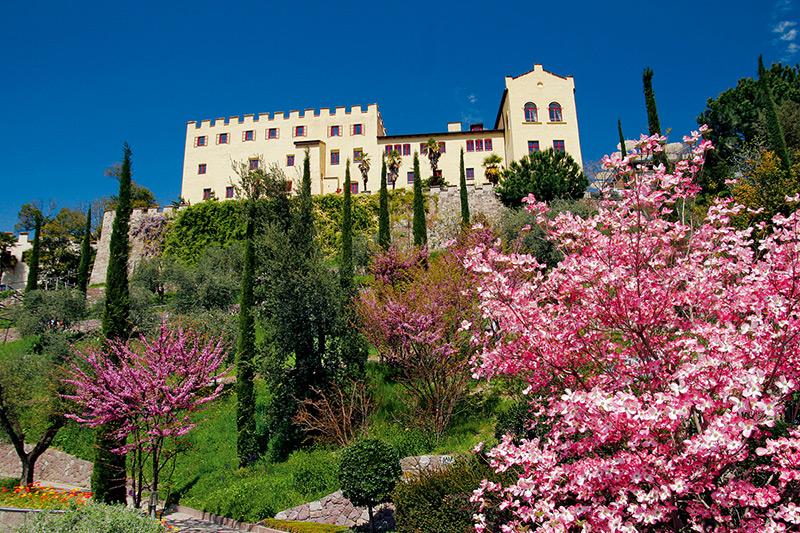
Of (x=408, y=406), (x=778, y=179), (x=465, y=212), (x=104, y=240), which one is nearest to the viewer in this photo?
(x=408, y=406)

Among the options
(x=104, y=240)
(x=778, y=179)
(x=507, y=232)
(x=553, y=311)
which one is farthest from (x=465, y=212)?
(x=104, y=240)

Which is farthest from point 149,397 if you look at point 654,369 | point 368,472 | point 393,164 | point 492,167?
point 492,167

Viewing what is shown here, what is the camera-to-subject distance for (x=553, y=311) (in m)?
5.67

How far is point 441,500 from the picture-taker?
770 centimetres

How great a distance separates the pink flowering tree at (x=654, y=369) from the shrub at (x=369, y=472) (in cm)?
372

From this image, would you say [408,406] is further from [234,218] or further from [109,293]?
[234,218]

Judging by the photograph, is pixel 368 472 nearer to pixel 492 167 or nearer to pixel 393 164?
pixel 492 167

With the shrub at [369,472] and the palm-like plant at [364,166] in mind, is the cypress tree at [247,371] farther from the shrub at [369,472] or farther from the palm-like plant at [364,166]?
the palm-like plant at [364,166]

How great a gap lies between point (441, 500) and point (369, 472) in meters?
Result: 2.09

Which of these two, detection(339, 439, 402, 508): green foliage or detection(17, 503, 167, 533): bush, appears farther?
detection(339, 439, 402, 508): green foliage

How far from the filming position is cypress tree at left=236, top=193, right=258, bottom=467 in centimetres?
1488

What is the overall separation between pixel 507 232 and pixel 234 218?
69.9 ft

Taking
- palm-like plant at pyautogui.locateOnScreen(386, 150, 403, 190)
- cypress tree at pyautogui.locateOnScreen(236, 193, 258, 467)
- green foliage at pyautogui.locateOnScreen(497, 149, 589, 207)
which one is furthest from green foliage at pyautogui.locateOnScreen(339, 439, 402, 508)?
palm-like plant at pyautogui.locateOnScreen(386, 150, 403, 190)

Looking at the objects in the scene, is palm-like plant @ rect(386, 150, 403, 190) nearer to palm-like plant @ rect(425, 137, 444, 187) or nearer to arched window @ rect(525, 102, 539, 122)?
palm-like plant @ rect(425, 137, 444, 187)
